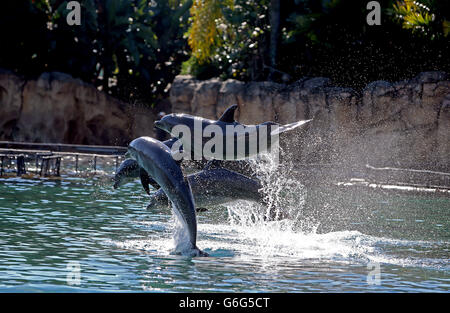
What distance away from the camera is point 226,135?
34.7 ft

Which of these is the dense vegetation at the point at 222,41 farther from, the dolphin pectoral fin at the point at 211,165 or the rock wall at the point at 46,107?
the dolphin pectoral fin at the point at 211,165

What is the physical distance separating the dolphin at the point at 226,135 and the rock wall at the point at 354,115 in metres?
12.5

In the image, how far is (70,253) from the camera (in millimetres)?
10727

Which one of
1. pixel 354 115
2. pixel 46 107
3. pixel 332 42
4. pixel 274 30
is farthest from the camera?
pixel 46 107

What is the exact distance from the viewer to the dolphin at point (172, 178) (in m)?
10.4

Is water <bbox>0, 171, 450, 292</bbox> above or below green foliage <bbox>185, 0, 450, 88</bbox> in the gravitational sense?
below

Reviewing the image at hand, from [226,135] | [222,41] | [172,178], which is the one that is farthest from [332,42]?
[172,178]

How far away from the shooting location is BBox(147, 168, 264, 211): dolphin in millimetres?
12156

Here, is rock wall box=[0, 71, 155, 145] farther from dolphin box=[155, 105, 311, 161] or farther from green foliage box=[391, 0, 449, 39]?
dolphin box=[155, 105, 311, 161]

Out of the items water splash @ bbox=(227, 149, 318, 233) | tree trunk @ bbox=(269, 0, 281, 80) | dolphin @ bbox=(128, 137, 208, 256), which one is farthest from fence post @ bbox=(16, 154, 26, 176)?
dolphin @ bbox=(128, 137, 208, 256)

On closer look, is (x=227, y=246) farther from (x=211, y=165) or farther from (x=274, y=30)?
(x=274, y=30)

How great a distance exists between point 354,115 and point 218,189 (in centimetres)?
1208

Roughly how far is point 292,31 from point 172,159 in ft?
57.9

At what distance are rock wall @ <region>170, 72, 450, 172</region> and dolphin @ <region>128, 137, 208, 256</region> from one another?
1307cm
